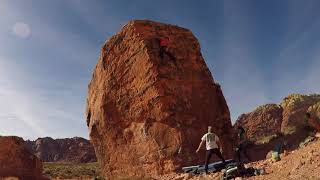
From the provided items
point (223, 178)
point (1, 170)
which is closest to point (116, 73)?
point (223, 178)

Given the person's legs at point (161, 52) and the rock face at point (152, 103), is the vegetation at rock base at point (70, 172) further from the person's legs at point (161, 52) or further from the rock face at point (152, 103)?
the person's legs at point (161, 52)

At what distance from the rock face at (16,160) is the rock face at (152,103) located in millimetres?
10838

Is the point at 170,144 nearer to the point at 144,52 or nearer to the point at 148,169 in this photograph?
the point at 148,169

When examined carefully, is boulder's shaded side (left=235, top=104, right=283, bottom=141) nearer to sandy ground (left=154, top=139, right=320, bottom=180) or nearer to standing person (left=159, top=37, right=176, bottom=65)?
standing person (left=159, top=37, right=176, bottom=65)

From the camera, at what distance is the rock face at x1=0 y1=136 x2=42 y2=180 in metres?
30.7

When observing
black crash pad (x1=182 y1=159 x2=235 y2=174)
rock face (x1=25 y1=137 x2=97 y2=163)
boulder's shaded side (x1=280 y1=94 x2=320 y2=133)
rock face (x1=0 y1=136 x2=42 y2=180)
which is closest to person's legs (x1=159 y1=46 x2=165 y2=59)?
black crash pad (x1=182 y1=159 x2=235 y2=174)

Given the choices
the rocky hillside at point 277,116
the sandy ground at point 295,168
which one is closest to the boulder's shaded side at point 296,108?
the rocky hillside at point 277,116

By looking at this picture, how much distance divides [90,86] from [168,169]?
10.4 metres

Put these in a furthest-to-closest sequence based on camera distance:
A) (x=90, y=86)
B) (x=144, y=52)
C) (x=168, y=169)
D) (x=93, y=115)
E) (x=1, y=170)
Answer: (x=1, y=170) < (x=90, y=86) < (x=93, y=115) < (x=144, y=52) < (x=168, y=169)

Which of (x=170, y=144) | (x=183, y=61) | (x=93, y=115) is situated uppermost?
(x=183, y=61)

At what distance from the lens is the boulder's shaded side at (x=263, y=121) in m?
66.6

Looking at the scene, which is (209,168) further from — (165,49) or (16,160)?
(16,160)

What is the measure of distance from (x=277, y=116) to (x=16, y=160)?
47.6 m

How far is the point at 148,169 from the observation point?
A: 1870 cm
